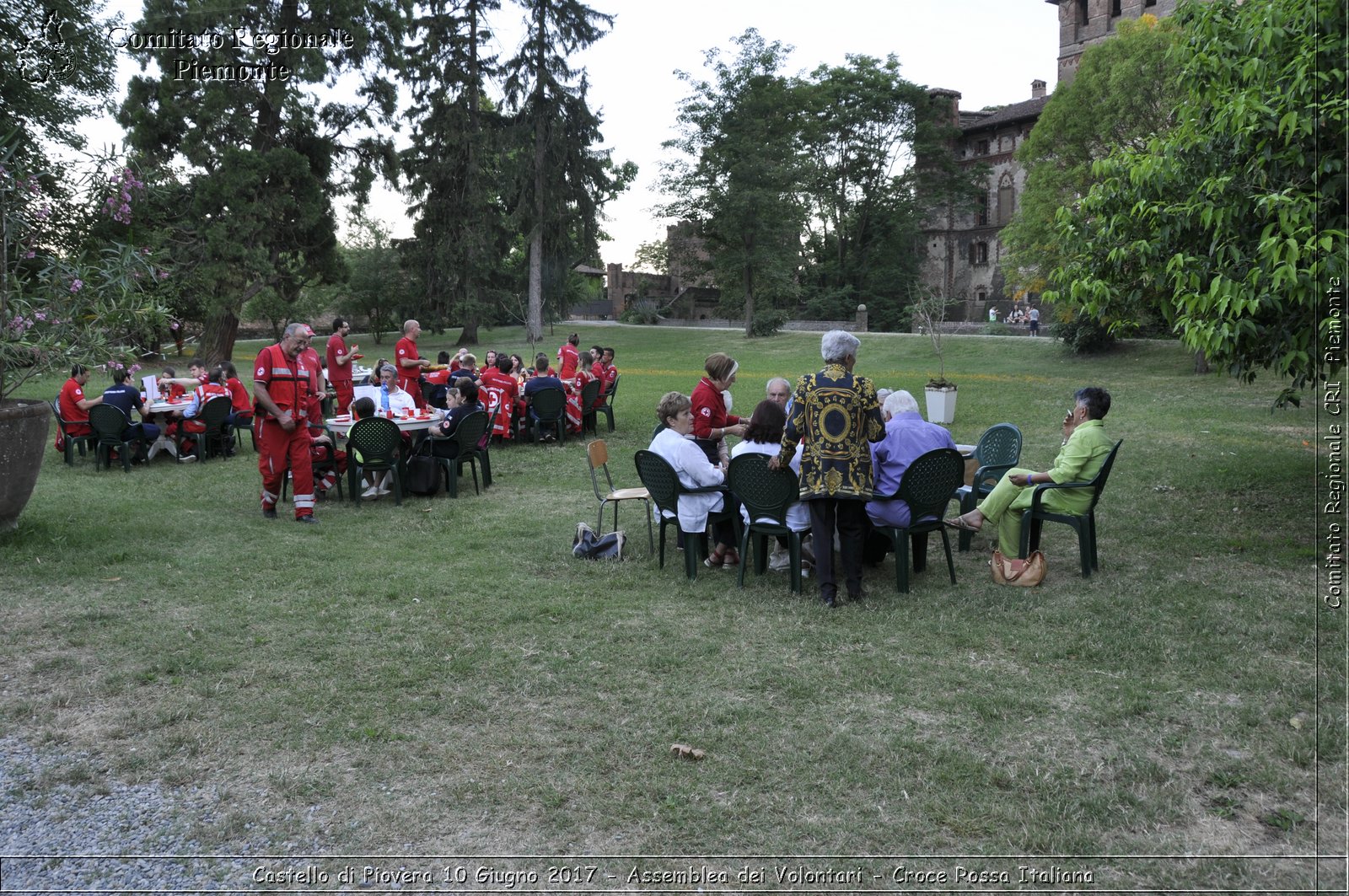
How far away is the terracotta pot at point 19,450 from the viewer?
7.12 meters

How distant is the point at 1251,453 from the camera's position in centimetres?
1177

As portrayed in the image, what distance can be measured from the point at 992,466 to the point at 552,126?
34679mm

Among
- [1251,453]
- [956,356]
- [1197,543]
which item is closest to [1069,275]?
[1197,543]

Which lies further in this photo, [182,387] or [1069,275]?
[182,387]

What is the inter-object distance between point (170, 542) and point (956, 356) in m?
26.2

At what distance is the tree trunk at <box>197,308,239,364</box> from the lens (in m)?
29.5

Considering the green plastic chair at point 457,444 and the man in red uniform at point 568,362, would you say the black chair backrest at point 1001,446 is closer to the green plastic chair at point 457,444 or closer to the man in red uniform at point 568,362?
the green plastic chair at point 457,444

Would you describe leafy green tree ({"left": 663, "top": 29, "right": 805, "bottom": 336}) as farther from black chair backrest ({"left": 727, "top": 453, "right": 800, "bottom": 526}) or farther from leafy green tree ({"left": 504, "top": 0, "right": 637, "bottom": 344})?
black chair backrest ({"left": 727, "top": 453, "right": 800, "bottom": 526})

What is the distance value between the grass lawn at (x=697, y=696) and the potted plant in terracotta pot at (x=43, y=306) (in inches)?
31.8

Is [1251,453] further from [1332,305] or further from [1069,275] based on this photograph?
[1332,305]

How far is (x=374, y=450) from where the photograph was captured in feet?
30.7

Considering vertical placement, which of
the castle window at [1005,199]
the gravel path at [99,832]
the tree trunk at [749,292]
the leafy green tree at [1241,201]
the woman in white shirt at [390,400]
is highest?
the castle window at [1005,199]

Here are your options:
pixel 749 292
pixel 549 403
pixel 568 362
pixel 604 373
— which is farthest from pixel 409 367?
pixel 749 292

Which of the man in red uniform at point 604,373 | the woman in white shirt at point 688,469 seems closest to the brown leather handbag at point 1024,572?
the woman in white shirt at point 688,469
